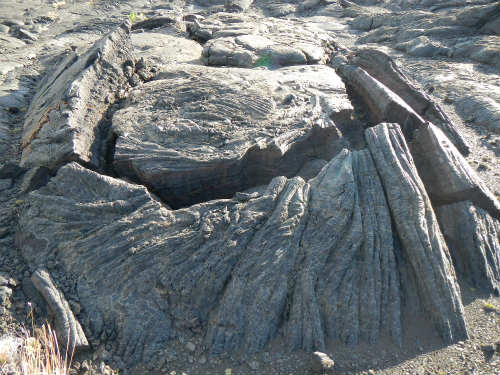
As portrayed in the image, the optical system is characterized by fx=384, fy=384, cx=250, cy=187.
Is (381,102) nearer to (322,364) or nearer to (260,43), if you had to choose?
(260,43)

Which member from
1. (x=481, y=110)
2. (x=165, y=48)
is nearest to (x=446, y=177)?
(x=481, y=110)

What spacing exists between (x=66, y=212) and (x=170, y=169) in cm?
161

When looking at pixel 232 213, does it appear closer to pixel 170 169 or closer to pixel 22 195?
pixel 170 169

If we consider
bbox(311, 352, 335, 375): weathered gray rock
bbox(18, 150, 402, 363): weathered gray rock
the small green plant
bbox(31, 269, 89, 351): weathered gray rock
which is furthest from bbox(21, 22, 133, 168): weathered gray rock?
the small green plant

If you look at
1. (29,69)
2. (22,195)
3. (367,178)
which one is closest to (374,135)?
(367,178)

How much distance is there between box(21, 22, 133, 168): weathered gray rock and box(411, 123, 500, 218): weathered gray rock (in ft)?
17.8

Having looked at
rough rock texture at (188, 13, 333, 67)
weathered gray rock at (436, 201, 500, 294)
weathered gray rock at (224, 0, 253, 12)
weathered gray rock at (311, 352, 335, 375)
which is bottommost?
weathered gray rock at (311, 352, 335, 375)

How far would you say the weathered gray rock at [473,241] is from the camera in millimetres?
5473

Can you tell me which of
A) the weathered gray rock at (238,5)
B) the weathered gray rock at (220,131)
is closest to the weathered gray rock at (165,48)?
the weathered gray rock at (220,131)

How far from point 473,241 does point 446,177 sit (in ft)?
3.49

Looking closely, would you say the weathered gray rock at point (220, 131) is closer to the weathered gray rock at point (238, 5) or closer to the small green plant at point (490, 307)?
the small green plant at point (490, 307)

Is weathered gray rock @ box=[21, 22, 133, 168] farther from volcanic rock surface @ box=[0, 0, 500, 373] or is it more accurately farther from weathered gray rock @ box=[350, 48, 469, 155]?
weathered gray rock @ box=[350, 48, 469, 155]

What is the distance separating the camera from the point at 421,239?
16.8 ft

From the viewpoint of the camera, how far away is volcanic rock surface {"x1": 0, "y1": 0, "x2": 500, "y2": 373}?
188 inches
